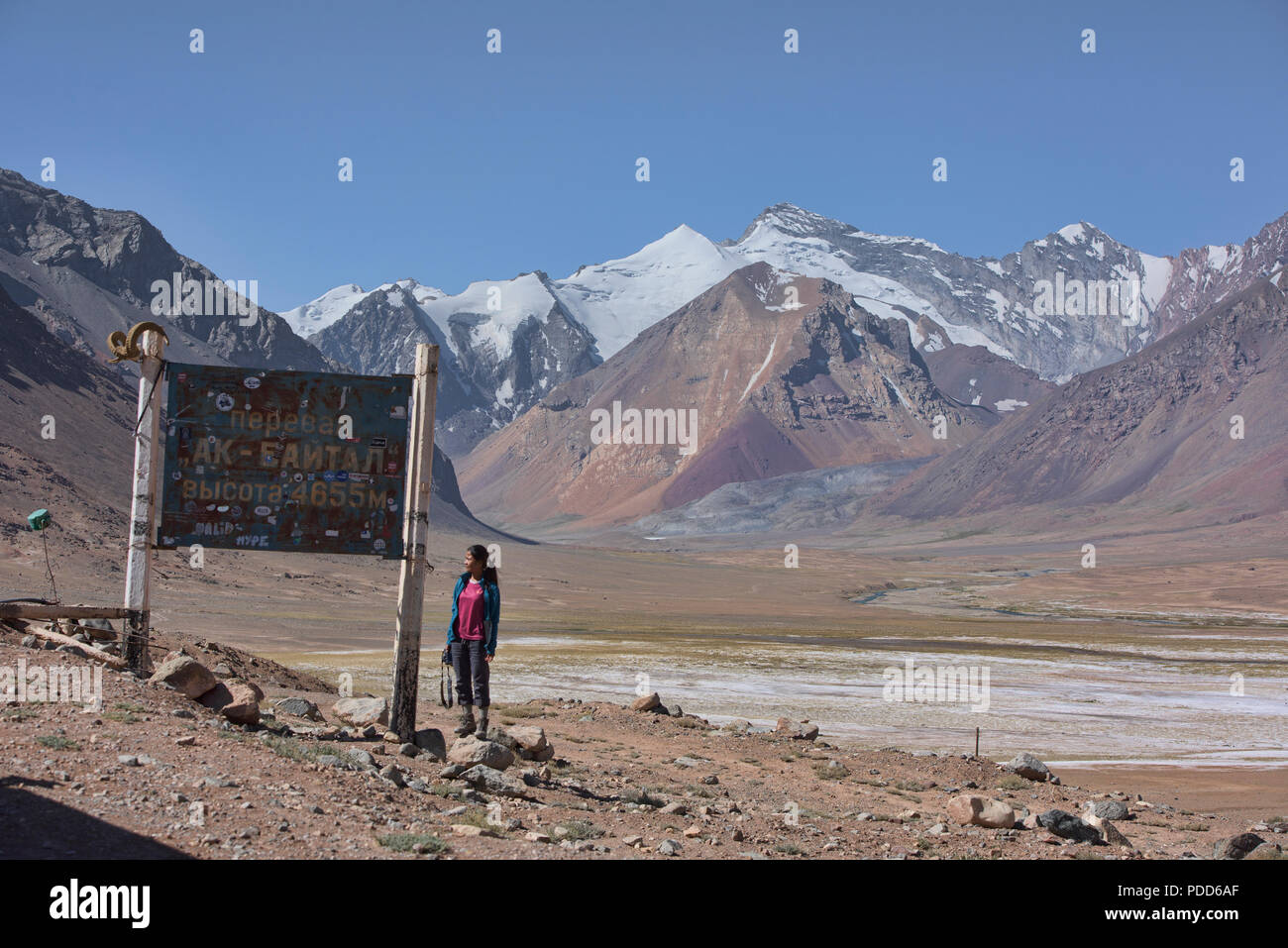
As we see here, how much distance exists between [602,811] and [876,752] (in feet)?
31.9

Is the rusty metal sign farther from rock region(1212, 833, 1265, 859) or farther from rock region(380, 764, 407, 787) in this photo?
rock region(1212, 833, 1265, 859)

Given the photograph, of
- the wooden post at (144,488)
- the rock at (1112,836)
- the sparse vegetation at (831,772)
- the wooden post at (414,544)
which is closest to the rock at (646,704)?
the sparse vegetation at (831,772)

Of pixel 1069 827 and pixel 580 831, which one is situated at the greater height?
pixel 580 831

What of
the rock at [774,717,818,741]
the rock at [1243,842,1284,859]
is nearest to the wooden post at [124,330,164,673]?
the rock at [774,717,818,741]

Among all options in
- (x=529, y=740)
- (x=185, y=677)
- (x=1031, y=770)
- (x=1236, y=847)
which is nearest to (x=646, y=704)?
(x=1031, y=770)

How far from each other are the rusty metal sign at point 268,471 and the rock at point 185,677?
1455mm

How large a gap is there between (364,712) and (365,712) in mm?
17

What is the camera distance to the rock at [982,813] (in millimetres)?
12727

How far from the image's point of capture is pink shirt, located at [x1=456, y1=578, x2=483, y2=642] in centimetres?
1237

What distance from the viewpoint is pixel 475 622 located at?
1241cm

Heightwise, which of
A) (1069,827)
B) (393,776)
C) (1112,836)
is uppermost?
(393,776)

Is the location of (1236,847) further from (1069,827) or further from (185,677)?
(185,677)
